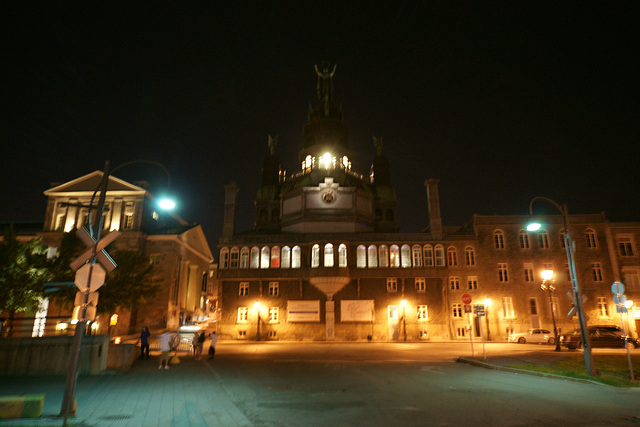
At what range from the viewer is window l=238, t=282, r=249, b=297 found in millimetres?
40875

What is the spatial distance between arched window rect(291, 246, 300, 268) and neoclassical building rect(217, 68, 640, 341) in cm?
11

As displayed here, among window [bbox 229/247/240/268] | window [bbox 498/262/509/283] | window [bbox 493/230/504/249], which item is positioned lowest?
window [bbox 498/262/509/283]

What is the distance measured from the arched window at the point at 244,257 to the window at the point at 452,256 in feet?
69.6

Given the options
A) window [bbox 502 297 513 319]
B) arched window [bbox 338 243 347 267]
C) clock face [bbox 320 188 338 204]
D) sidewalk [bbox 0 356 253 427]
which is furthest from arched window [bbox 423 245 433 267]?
sidewalk [bbox 0 356 253 427]

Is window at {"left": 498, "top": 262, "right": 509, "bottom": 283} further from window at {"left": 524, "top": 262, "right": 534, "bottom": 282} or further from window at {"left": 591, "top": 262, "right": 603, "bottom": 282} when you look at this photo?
window at {"left": 591, "top": 262, "right": 603, "bottom": 282}

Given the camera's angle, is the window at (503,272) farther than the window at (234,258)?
No

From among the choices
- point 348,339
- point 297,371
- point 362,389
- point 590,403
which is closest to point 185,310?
point 348,339

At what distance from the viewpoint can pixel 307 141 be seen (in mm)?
63969

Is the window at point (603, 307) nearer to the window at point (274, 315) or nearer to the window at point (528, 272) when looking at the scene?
the window at point (528, 272)

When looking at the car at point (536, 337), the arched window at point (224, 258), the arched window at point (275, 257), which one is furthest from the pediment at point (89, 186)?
the car at point (536, 337)

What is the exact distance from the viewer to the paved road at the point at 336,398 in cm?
921

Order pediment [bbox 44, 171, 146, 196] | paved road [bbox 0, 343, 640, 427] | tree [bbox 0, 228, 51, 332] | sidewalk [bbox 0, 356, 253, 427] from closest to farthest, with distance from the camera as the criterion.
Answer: sidewalk [bbox 0, 356, 253, 427] < paved road [bbox 0, 343, 640, 427] < tree [bbox 0, 228, 51, 332] < pediment [bbox 44, 171, 146, 196]

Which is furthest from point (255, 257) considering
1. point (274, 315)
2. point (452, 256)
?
point (452, 256)

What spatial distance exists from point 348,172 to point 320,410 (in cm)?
4765
